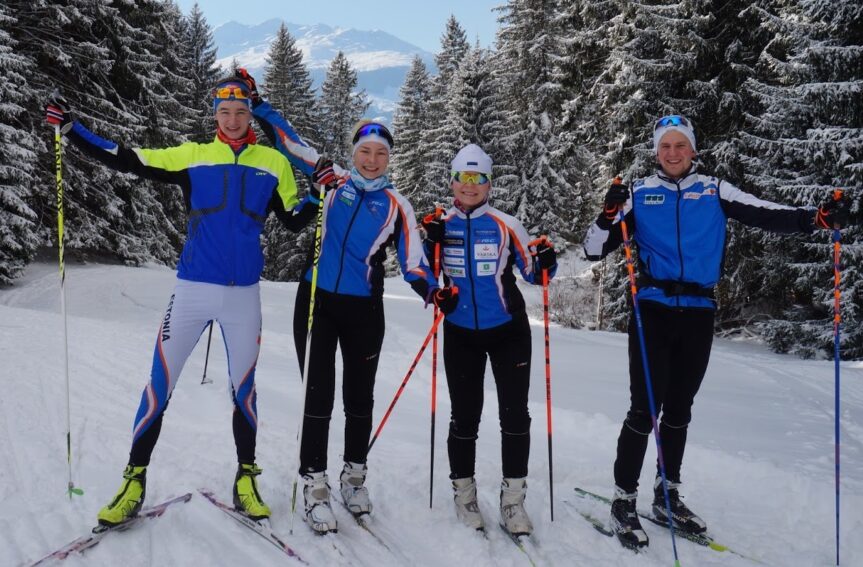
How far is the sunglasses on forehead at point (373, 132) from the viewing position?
3623 mm

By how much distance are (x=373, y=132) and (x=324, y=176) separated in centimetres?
47

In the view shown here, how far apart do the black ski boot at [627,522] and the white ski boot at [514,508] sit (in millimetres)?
572

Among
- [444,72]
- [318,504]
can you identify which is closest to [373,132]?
[318,504]

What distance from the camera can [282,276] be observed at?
31062 millimetres

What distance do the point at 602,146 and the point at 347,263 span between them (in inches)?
556

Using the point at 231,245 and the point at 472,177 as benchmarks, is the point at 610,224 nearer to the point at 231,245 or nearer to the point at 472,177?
the point at 472,177

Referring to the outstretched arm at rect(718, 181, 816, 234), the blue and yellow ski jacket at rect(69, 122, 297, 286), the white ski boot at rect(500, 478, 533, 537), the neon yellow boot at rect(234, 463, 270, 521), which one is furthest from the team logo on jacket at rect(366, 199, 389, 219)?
the outstretched arm at rect(718, 181, 816, 234)

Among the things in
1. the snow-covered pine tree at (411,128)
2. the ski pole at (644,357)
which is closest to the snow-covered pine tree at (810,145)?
the ski pole at (644,357)

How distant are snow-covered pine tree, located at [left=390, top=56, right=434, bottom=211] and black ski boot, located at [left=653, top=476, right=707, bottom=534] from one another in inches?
1107

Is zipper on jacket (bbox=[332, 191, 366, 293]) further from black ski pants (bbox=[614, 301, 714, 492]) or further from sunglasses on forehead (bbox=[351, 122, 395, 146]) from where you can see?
black ski pants (bbox=[614, 301, 714, 492])

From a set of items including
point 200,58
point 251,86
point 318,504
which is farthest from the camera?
point 200,58

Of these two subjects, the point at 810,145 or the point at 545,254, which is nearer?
the point at 545,254

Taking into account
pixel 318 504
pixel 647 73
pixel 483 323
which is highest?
pixel 647 73

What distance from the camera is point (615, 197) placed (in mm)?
3559
